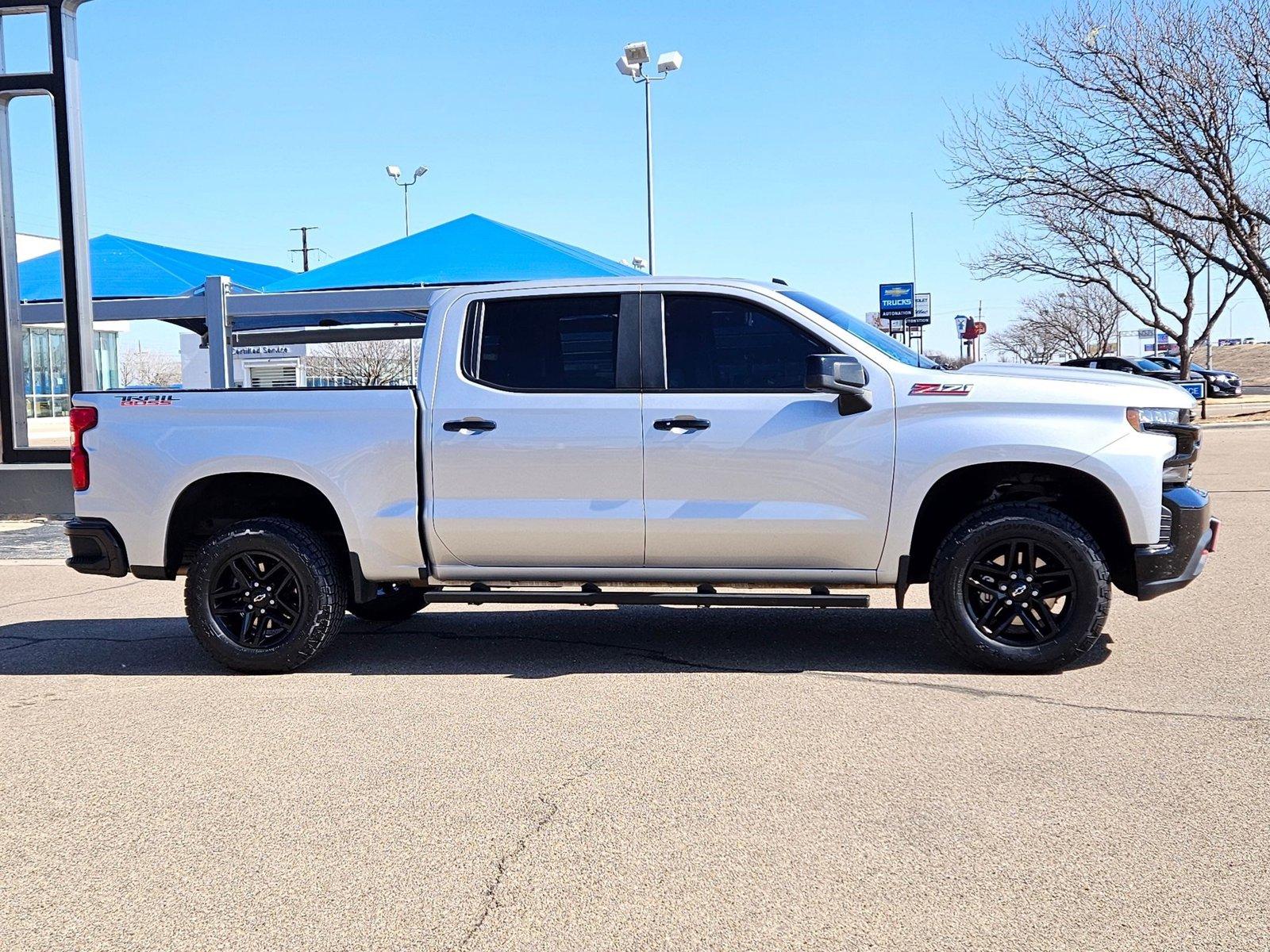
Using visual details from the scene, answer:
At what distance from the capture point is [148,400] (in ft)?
21.1

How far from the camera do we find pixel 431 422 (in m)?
6.20

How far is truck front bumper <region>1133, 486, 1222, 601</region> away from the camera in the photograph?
19.0 feet

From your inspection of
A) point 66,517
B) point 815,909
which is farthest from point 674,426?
point 66,517

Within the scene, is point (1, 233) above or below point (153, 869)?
above

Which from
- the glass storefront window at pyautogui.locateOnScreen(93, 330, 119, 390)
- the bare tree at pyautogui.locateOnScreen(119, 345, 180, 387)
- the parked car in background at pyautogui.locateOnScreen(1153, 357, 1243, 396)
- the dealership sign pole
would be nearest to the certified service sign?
the dealership sign pole

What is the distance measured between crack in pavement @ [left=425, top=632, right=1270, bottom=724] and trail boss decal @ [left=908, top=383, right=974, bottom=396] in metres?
1.40

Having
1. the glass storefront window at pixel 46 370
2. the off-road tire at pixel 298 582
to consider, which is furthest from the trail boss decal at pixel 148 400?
the glass storefront window at pixel 46 370

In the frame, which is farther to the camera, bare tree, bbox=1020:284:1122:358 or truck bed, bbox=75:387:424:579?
bare tree, bbox=1020:284:1122:358

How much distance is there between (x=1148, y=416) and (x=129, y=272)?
48.9 ft

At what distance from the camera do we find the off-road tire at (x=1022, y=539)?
A: 5.74 meters

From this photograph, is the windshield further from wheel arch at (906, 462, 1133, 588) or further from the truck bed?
the truck bed

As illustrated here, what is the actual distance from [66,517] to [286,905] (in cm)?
1197

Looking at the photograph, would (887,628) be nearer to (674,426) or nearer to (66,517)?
(674,426)

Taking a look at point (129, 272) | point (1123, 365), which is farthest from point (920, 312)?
point (129, 272)
